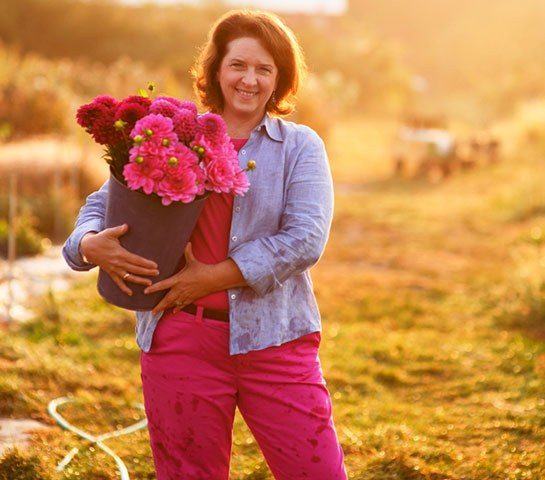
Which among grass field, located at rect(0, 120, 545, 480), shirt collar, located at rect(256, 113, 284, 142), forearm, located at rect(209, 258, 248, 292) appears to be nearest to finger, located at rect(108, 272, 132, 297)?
forearm, located at rect(209, 258, 248, 292)

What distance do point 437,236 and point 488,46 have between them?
1826 inches

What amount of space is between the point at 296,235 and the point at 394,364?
3.21 meters

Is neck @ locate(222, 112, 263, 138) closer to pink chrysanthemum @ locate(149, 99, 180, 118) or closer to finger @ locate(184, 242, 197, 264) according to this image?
pink chrysanthemum @ locate(149, 99, 180, 118)

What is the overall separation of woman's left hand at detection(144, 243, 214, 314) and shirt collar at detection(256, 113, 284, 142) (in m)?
0.41

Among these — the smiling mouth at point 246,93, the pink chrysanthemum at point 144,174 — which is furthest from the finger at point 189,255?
A: the smiling mouth at point 246,93

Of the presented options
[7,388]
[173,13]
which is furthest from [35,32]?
[7,388]

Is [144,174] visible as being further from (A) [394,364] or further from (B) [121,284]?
(A) [394,364]

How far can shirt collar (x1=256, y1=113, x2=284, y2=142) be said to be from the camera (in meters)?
2.42

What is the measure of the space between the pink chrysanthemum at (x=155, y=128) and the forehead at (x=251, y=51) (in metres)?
0.37

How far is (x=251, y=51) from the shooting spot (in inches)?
94.4

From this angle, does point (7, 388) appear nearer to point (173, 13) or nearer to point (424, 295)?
point (424, 295)

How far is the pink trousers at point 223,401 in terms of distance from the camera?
7.59ft

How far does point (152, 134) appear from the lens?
213 cm

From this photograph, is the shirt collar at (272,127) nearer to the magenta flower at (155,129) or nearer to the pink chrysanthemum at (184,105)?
the pink chrysanthemum at (184,105)
